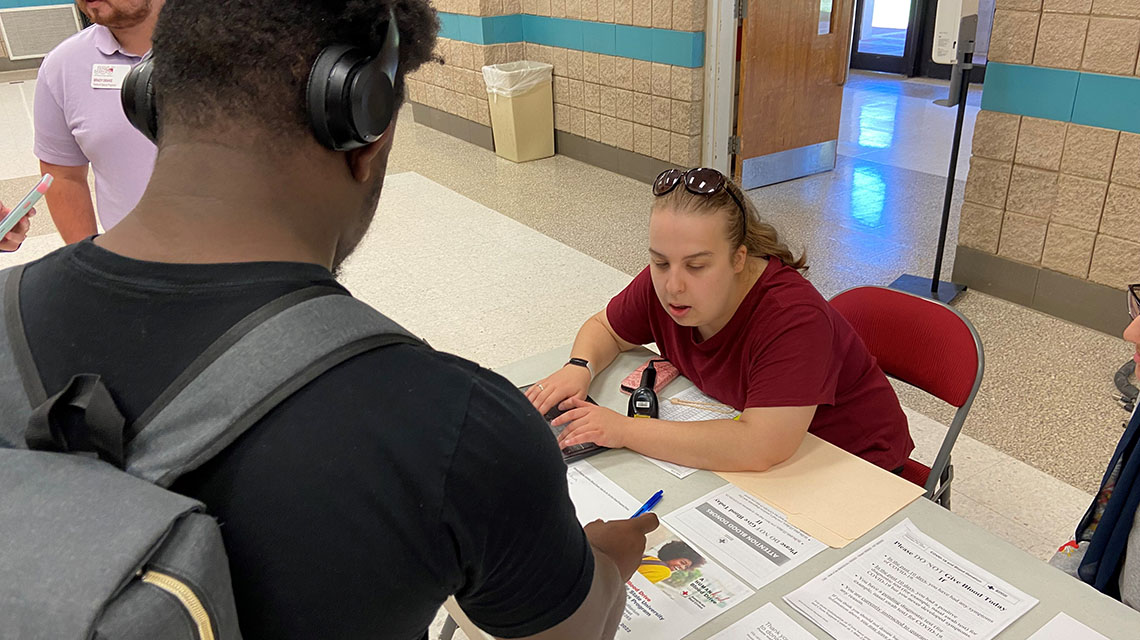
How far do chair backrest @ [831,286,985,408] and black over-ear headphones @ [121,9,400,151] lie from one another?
1320 millimetres

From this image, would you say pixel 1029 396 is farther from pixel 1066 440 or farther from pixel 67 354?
pixel 67 354

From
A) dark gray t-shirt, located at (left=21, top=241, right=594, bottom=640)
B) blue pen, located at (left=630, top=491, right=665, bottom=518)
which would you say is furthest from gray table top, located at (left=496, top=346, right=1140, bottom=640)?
dark gray t-shirt, located at (left=21, top=241, right=594, bottom=640)

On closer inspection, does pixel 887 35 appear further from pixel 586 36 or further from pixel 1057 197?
pixel 1057 197

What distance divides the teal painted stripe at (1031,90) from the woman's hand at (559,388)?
2431 millimetres

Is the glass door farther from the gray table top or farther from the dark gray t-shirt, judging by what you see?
the dark gray t-shirt

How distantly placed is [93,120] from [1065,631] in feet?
6.71

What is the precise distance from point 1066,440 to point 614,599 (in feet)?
7.33

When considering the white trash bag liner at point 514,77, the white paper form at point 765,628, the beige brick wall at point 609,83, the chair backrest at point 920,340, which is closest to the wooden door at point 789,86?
the beige brick wall at point 609,83

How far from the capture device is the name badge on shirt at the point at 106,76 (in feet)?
5.86

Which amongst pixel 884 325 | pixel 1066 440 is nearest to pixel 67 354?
pixel 884 325

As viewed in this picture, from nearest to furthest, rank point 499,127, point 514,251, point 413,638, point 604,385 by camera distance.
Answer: point 413,638 → point 604,385 → point 514,251 → point 499,127

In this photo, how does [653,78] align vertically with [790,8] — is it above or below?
below

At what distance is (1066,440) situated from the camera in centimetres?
241

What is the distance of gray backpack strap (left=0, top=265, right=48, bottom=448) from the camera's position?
0.54 metres
